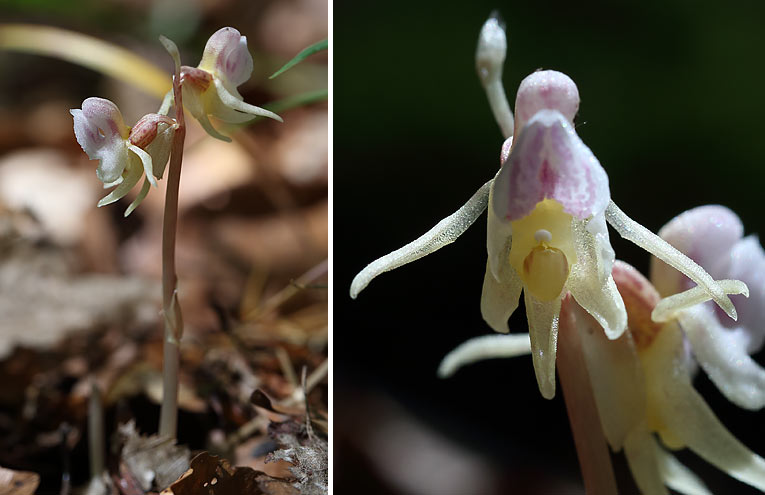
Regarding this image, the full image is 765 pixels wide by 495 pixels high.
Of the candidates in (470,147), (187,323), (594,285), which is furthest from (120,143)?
(470,147)

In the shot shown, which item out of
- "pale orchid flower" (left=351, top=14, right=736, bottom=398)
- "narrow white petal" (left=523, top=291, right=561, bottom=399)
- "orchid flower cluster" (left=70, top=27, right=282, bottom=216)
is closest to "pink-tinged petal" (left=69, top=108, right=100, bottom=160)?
"orchid flower cluster" (left=70, top=27, right=282, bottom=216)

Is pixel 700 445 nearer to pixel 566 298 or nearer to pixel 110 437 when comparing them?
pixel 566 298

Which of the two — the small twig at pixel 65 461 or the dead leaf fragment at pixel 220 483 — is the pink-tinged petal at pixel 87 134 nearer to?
the dead leaf fragment at pixel 220 483

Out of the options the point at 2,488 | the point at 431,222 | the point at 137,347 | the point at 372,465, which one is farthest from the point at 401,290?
the point at 2,488

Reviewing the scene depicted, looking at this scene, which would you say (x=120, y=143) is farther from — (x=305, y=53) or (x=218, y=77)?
(x=305, y=53)

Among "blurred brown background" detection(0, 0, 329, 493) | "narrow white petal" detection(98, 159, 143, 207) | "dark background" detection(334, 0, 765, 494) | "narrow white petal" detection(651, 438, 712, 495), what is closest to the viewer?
"narrow white petal" detection(98, 159, 143, 207)

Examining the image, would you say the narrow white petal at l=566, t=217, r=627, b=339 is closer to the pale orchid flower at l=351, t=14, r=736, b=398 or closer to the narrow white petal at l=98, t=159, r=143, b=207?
the pale orchid flower at l=351, t=14, r=736, b=398
